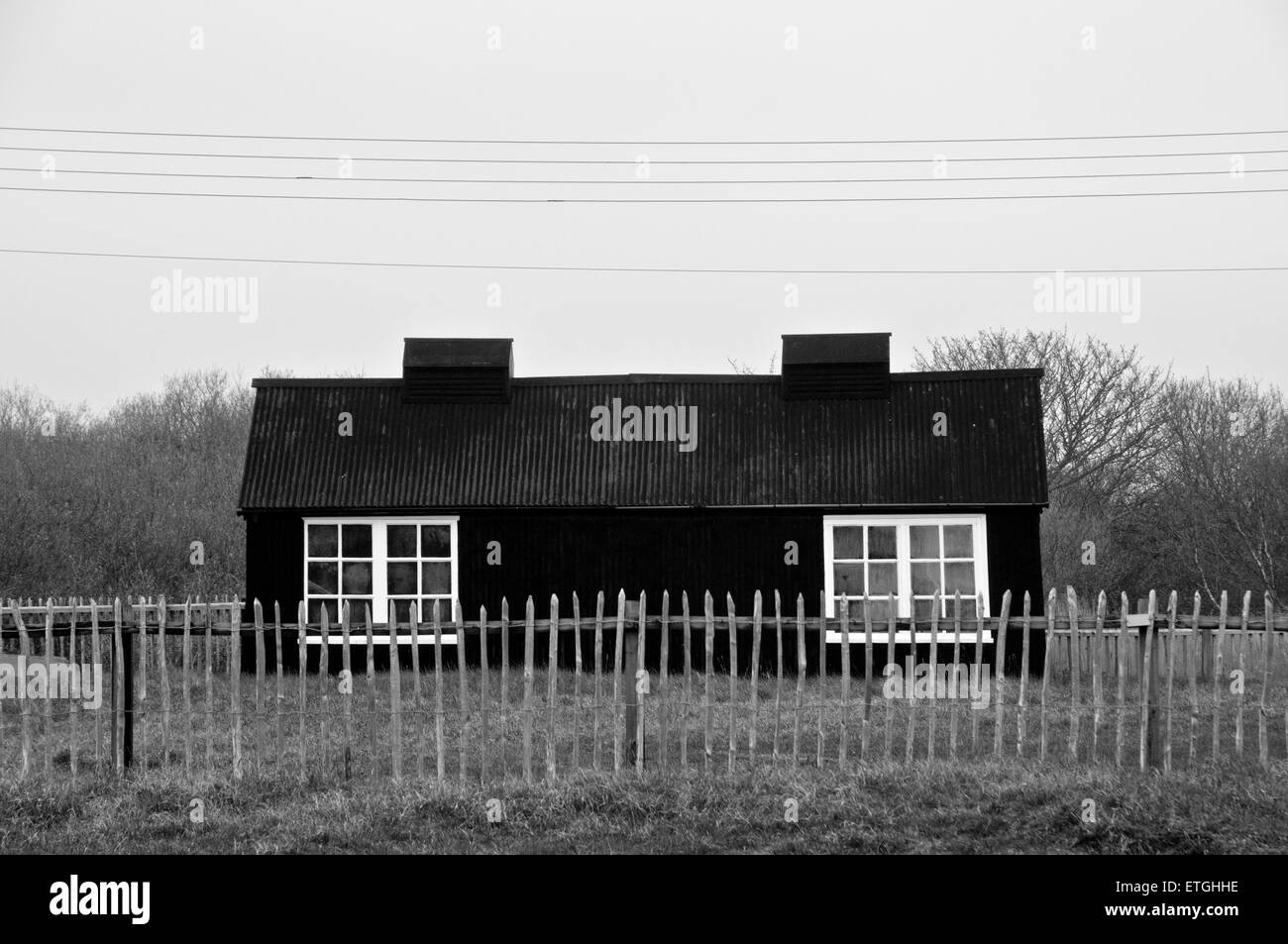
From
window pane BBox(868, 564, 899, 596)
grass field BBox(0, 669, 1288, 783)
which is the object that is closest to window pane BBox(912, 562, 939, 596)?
window pane BBox(868, 564, 899, 596)

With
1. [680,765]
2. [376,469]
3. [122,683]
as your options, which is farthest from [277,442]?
[680,765]

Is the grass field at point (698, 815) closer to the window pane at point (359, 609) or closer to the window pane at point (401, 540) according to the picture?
the window pane at point (359, 609)

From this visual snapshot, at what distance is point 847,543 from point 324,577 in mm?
7884

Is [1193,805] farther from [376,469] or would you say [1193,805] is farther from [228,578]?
[228,578]

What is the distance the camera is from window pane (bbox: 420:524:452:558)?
2039 centimetres

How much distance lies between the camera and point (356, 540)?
66.8 ft

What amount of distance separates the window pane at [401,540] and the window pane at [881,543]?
271 inches

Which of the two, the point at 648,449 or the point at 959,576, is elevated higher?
the point at 648,449

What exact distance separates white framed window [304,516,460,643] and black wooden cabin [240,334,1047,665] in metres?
0.03

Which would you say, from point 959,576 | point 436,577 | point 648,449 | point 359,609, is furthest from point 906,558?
point 359,609

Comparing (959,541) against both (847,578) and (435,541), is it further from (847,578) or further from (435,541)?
(435,541)

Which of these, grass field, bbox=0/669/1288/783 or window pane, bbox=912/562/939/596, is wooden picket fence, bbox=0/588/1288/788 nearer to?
grass field, bbox=0/669/1288/783

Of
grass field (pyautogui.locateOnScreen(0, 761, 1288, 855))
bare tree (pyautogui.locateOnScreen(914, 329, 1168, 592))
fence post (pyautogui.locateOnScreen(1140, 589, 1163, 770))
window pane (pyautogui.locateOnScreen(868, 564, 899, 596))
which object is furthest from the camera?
bare tree (pyautogui.locateOnScreen(914, 329, 1168, 592))
